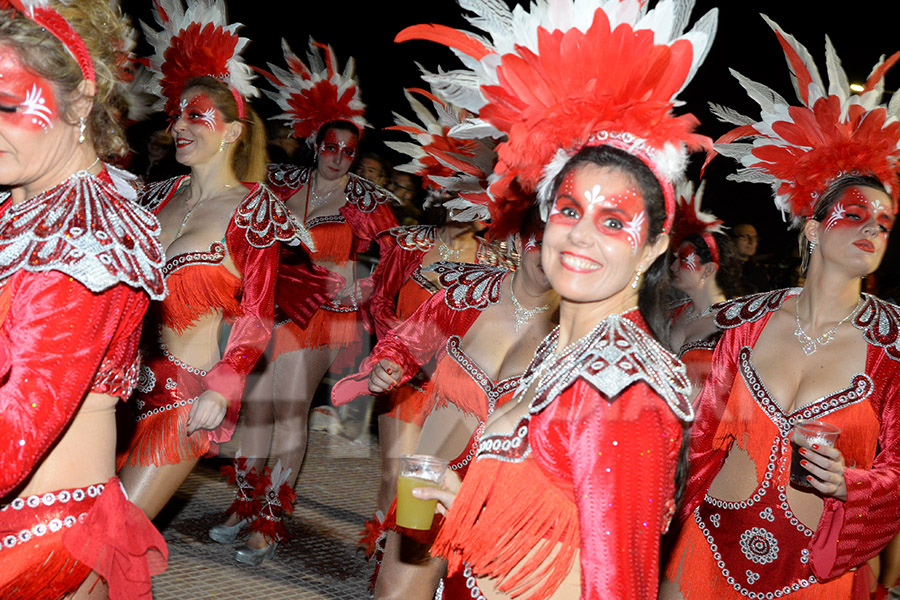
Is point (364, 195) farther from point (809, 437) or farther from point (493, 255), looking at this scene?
point (809, 437)

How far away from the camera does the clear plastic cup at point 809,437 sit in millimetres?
2557

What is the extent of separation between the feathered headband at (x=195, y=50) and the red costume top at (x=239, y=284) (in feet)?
1.79

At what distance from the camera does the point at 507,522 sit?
1.76 metres

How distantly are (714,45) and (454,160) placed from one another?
10.5 feet

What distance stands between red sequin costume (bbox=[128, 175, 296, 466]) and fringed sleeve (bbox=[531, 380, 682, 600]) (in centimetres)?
186

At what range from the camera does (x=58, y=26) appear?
6.21 ft

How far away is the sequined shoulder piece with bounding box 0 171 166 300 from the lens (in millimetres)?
1741

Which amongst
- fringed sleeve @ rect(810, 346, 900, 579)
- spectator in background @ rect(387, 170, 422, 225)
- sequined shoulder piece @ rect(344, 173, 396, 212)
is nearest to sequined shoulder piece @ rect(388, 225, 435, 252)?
sequined shoulder piece @ rect(344, 173, 396, 212)

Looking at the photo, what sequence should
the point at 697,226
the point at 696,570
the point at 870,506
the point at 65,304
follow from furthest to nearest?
the point at 697,226
the point at 696,570
the point at 870,506
the point at 65,304

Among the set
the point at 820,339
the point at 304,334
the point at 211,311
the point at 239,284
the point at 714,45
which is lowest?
the point at 304,334

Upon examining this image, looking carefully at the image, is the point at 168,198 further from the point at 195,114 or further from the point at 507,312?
the point at 507,312

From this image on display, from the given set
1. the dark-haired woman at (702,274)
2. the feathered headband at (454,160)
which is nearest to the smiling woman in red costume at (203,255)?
the feathered headband at (454,160)

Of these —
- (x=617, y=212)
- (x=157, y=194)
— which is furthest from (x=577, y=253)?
(x=157, y=194)

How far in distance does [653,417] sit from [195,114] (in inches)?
108
